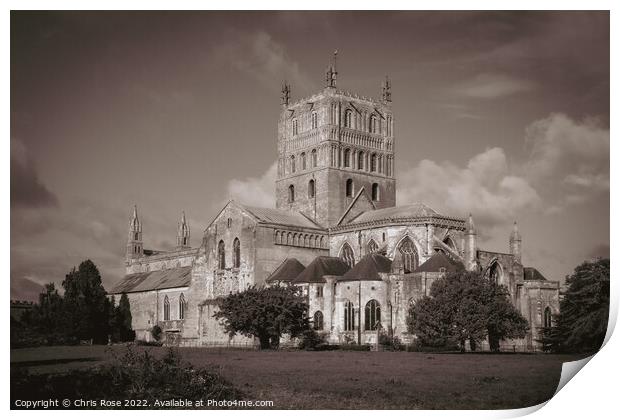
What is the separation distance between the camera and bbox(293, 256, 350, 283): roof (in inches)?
2466

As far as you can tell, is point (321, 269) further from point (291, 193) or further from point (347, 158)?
point (347, 158)

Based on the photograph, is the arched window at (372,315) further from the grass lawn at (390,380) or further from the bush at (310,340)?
the grass lawn at (390,380)

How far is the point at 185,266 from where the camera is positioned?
303ft

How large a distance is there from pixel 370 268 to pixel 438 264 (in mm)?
4189

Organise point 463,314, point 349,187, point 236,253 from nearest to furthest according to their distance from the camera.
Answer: point 463,314 → point 236,253 → point 349,187

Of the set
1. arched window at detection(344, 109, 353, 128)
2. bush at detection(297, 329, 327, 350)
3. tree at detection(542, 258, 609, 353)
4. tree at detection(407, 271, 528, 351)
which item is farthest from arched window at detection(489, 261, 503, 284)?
tree at detection(542, 258, 609, 353)

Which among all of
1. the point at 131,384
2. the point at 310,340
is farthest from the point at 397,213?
the point at 131,384

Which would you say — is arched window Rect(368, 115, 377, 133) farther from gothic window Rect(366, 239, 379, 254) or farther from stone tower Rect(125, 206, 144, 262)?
stone tower Rect(125, 206, 144, 262)

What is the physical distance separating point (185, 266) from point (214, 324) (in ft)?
84.1

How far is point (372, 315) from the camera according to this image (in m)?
59.7

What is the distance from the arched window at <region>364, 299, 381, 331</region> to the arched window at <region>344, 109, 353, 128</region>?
62.2 feet

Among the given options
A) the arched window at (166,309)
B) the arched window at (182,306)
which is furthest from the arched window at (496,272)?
the arched window at (166,309)

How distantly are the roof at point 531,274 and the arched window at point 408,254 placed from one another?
9.27 meters

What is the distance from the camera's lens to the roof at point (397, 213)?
218 ft
